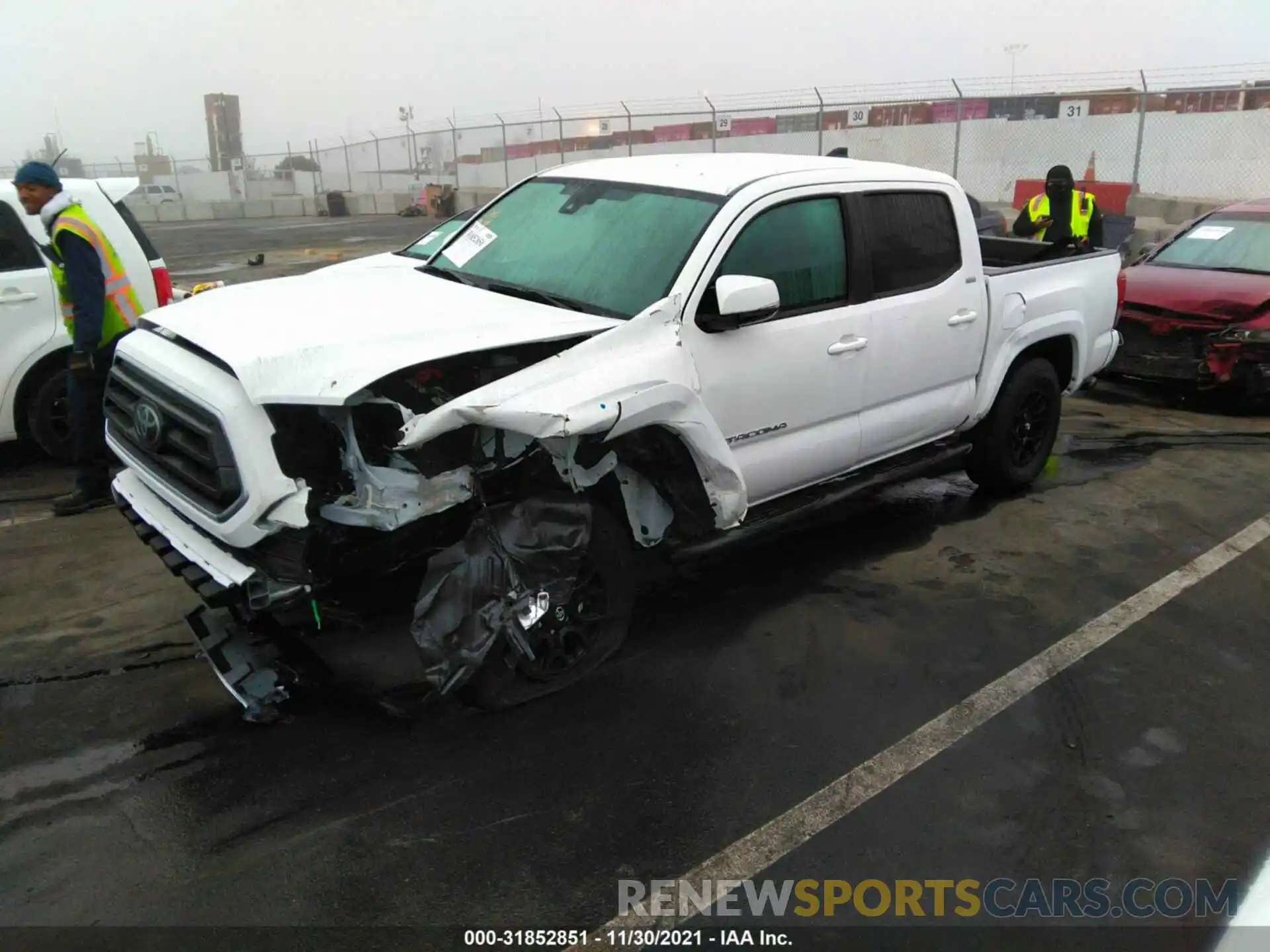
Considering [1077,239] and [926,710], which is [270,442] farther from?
[1077,239]

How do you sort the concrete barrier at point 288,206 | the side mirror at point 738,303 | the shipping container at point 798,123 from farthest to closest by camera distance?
the concrete barrier at point 288,206
the shipping container at point 798,123
the side mirror at point 738,303

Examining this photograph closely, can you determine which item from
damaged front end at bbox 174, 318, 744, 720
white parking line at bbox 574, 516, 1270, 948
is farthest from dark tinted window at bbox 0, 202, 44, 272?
white parking line at bbox 574, 516, 1270, 948

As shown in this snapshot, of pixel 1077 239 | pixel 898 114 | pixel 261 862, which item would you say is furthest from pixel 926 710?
pixel 898 114

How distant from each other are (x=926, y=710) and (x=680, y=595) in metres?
1.36

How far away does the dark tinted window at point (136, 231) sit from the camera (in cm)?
639

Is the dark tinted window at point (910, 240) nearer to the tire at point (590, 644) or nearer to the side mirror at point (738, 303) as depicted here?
the side mirror at point (738, 303)

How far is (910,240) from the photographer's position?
486 cm

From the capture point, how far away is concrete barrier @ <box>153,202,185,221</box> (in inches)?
1399

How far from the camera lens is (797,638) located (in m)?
4.25

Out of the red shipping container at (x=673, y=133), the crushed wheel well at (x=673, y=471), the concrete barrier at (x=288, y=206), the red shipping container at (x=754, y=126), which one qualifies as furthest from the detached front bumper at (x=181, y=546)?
the concrete barrier at (x=288, y=206)

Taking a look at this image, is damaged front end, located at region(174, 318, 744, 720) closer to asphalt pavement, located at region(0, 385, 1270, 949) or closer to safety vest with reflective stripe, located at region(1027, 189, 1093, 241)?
asphalt pavement, located at region(0, 385, 1270, 949)

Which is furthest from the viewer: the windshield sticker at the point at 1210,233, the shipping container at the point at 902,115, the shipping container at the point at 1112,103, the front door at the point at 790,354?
the shipping container at the point at 902,115

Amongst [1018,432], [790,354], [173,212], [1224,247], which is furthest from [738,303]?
[173,212]

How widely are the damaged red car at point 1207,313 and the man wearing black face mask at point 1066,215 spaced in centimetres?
53
